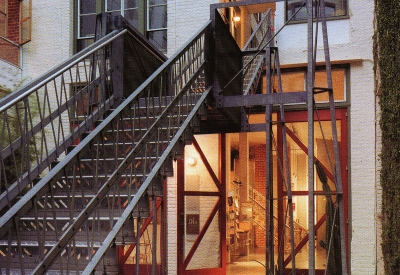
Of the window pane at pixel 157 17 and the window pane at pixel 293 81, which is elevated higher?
the window pane at pixel 157 17

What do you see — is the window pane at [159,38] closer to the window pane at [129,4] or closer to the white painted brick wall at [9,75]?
the window pane at [129,4]

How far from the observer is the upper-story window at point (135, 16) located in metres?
12.6

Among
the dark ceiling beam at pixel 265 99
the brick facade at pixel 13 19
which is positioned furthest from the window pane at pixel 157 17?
the dark ceiling beam at pixel 265 99

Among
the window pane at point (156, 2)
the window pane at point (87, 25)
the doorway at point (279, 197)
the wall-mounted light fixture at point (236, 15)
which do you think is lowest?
the doorway at point (279, 197)

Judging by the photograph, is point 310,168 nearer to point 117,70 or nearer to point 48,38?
point 117,70

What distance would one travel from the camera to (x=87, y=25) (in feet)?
43.2

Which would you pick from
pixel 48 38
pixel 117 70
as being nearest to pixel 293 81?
pixel 117 70

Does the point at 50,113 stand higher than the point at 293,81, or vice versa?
the point at 293,81

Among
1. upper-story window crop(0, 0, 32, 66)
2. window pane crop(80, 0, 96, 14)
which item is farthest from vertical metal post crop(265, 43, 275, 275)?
upper-story window crop(0, 0, 32, 66)

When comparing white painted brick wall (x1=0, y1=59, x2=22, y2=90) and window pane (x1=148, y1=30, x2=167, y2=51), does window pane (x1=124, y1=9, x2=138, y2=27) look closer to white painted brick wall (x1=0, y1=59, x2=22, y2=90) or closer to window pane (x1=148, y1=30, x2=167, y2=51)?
window pane (x1=148, y1=30, x2=167, y2=51)

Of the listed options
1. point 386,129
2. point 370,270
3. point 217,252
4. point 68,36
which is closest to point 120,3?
point 68,36

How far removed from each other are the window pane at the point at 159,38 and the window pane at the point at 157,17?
0.40 feet

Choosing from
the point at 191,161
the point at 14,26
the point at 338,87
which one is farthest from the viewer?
the point at 14,26

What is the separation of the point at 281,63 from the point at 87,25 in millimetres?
4627
